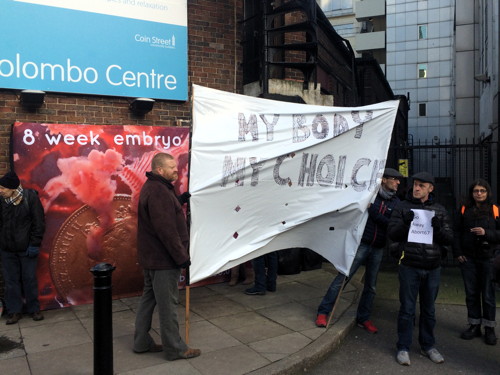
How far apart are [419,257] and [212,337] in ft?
7.20

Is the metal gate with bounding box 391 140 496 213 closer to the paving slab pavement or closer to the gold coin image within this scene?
the paving slab pavement

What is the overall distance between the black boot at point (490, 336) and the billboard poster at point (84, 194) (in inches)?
167

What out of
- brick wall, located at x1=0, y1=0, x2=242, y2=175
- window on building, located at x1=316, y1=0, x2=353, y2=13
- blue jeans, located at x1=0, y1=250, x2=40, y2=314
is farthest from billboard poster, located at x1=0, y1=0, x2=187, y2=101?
window on building, located at x1=316, y1=0, x2=353, y2=13

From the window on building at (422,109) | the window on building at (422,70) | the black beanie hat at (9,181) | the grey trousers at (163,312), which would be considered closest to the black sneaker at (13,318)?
the black beanie hat at (9,181)

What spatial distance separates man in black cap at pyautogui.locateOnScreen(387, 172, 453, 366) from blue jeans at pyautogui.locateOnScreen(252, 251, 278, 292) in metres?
2.19

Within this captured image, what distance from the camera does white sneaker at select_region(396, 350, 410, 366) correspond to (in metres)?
4.07

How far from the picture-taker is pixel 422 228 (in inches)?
159

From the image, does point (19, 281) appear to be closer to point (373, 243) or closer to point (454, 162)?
point (373, 243)

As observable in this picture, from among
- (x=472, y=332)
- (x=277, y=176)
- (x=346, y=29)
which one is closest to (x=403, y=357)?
(x=472, y=332)

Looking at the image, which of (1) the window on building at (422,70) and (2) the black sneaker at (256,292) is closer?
(2) the black sneaker at (256,292)

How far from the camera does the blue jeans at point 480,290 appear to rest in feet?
15.1

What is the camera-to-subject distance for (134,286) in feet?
19.4

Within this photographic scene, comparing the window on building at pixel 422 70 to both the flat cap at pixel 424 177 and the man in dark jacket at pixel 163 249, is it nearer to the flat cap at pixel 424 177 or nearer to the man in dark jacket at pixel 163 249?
the flat cap at pixel 424 177

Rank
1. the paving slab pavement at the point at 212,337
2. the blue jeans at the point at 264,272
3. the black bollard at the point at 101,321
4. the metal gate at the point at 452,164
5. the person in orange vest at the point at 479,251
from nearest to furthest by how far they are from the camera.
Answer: the black bollard at the point at 101,321 → the paving slab pavement at the point at 212,337 → the person in orange vest at the point at 479,251 → the blue jeans at the point at 264,272 → the metal gate at the point at 452,164
